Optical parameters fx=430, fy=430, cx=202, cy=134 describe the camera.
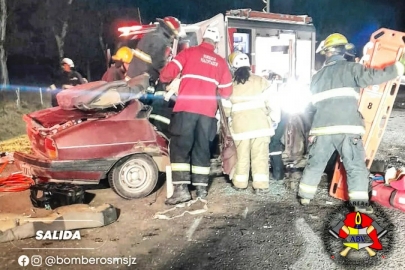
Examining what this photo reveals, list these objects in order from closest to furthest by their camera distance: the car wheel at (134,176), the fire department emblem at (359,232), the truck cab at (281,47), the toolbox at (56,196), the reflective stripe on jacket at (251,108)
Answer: the fire department emblem at (359,232)
the toolbox at (56,196)
the car wheel at (134,176)
the reflective stripe on jacket at (251,108)
the truck cab at (281,47)

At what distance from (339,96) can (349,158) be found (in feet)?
2.24

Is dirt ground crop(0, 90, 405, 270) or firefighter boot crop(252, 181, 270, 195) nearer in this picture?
dirt ground crop(0, 90, 405, 270)

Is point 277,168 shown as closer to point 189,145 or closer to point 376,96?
point 189,145

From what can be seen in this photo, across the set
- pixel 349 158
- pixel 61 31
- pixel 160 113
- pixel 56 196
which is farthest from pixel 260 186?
pixel 61 31

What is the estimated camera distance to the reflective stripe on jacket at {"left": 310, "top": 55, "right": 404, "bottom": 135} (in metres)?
4.62

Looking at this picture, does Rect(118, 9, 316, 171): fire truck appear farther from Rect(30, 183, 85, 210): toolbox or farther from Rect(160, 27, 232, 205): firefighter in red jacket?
Rect(30, 183, 85, 210): toolbox

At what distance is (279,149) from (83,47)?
32.6 m

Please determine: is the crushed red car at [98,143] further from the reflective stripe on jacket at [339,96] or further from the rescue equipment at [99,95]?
the reflective stripe on jacket at [339,96]

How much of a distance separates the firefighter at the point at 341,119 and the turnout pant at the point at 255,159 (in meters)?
0.68

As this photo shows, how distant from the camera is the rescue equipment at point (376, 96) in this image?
15.9ft

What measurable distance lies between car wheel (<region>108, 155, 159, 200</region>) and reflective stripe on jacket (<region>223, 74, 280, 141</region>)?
1158 millimetres

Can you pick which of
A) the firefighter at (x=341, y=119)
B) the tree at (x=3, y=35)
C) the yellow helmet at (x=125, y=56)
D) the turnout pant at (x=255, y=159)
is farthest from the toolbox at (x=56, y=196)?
the tree at (x=3, y=35)

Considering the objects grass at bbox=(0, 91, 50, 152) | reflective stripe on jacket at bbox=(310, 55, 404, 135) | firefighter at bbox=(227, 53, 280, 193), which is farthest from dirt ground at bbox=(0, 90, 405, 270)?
grass at bbox=(0, 91, 50, 152)

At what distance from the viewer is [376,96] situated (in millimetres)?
5043
